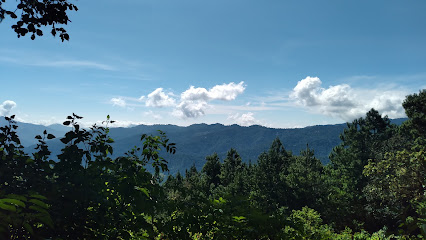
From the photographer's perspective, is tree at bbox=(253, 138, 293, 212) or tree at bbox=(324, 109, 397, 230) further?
tree at bbox=(253, 138, 293, 212)

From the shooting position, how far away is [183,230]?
4.04 metres

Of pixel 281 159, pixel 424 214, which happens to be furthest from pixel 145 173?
pixel 281 159

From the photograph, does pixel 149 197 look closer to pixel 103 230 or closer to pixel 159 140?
pixel 103 230

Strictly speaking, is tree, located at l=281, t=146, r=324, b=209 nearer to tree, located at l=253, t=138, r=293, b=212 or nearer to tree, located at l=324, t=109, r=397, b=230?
tree, located at l=253, t=138, r=293, b=212

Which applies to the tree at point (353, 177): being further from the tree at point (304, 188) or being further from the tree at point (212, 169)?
the tree at point (212, 169)

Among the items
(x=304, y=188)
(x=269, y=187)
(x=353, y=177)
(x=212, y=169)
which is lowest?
(x=212, y=169)

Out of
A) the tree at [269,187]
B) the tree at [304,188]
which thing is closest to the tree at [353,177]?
the tree at [304,188]

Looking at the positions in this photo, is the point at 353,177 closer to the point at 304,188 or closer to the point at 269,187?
the point at 304,188

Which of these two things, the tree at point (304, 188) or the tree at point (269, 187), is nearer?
the tree at point (304, 188)

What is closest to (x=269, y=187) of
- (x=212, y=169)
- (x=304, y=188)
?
(x=304, y=188)

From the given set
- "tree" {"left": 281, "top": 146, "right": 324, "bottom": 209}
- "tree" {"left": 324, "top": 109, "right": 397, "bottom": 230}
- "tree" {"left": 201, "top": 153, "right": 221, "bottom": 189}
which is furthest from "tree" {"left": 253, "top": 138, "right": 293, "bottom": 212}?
"tree" {"left": 201, "top": 153, "right": 221, "bottom": 189}

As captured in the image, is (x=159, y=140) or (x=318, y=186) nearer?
(x=159, y=140)

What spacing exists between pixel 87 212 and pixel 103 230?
1.13ft

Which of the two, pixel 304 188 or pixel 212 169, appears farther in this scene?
pixel 212 169
